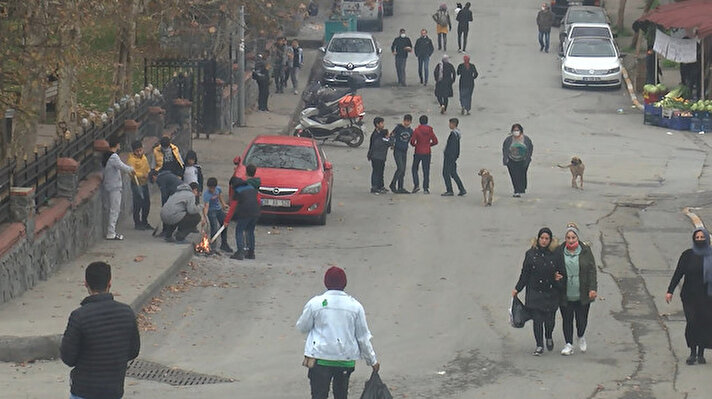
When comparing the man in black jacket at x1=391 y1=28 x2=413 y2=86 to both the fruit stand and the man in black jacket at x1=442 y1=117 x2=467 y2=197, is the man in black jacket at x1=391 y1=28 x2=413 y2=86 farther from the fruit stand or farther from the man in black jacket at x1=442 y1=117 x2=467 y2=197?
the man in black jacket at x1=442 y1=117 x2=467 y2=197

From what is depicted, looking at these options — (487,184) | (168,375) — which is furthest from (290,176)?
(168,375)

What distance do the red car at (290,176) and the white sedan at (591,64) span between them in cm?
1944

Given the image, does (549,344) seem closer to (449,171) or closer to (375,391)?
(375,391)

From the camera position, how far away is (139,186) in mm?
21859

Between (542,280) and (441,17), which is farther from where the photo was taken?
(441,17)

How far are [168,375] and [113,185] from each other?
724 centimetres

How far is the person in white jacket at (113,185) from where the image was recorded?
20906mm

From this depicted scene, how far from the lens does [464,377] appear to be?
1473cm

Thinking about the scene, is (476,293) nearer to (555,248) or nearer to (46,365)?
(555,248)

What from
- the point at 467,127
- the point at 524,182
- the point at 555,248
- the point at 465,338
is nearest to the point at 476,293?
the point at 465,338

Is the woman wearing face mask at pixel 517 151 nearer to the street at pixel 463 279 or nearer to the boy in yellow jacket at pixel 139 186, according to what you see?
the street at pixel 463 279

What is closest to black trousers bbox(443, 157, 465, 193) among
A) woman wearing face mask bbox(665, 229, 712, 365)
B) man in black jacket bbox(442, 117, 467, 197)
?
man in black jacket bbox(442, 117, 467, 197)

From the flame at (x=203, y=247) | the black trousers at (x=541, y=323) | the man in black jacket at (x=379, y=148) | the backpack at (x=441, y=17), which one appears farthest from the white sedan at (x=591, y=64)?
the black trousers at (x=541, y=323)

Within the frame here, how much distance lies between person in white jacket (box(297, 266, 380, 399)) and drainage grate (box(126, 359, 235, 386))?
142 inches
